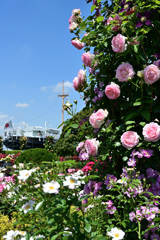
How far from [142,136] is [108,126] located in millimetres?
338

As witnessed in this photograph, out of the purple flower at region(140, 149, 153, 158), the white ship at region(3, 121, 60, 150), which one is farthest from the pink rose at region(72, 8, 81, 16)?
the white ship at region(3, 121, 60, 150)

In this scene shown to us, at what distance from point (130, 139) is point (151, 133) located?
19 centimetres

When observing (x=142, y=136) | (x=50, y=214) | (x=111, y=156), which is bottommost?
(x=50, y=214)

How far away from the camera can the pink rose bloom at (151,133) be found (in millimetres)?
2148

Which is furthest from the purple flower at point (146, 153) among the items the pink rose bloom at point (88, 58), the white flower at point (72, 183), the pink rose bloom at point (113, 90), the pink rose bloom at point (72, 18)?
the pink rose bloom at point (72, 18)

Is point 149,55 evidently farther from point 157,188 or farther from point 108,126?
point 157,188

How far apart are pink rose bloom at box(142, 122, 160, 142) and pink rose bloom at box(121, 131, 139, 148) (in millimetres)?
80

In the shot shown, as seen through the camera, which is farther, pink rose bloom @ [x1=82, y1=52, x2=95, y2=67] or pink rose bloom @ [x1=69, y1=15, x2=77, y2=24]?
pink rose bloom @ [x1=69, y1=15, x2=77, y2=24]

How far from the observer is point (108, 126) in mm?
2467

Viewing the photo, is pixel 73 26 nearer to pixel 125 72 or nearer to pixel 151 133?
pixel 125 72

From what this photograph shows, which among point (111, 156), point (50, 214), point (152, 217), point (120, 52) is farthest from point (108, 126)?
point (50, 214)

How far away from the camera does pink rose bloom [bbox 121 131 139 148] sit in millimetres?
2217

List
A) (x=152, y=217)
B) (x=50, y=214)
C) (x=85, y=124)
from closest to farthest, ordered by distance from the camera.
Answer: (x=50, y=214)
(x=152, y=217)
(x=85, y=124)

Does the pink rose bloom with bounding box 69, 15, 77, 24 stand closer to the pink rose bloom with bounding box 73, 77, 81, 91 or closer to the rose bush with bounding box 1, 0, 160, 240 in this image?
the rose bush with bounding box 1, 0, 160, 240
